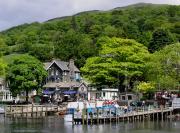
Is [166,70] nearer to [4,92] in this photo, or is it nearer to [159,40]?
[4,92]

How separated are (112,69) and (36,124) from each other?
4127cm

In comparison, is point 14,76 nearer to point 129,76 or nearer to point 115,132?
point 129,76

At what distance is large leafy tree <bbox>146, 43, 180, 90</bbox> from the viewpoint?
10381cm

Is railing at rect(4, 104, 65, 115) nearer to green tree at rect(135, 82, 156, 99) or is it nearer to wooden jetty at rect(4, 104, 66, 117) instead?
wooden jetty at rect(4, 104, 66, 117)

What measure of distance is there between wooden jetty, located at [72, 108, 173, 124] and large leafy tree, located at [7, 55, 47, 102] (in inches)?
1401

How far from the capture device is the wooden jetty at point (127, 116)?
83812mm

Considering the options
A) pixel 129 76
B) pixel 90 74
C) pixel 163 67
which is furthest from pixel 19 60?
pixel 163 67

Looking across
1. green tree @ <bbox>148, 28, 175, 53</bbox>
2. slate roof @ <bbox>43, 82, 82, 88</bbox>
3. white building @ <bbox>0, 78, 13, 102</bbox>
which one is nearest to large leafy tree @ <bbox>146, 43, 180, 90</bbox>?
slate roof @ <bbox>43, 82, 82, 88</bbox>

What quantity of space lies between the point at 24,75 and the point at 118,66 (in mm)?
24234

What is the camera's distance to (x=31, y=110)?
10469 cm

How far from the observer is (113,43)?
13138 cm

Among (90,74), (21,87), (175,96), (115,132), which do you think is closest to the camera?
(115,132)

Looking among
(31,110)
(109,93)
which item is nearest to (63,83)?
(109,93)

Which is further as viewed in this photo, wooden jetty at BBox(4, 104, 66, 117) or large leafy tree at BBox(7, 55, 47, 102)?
large leafy tree at BBox(7, 55, 47, 102)
